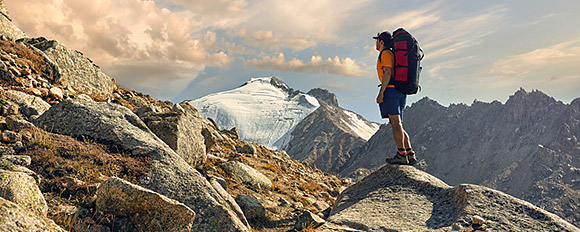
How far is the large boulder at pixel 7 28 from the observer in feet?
56.4

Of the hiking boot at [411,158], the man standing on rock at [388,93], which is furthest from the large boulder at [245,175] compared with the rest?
the man standing on rock at [388,93]

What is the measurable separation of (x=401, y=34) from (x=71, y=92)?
44.1 feet

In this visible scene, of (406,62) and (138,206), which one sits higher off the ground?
(406,62)

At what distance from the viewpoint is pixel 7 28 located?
17.6 meters

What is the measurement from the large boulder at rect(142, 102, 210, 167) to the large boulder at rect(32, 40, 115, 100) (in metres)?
7.19

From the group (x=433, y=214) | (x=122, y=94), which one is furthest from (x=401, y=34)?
(x=122, y=94)

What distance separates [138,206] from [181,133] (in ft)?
16.5

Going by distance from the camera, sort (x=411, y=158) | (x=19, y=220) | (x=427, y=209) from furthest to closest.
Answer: (x=411, y=158) < (x=427, y=209) < (x=19, y=220)

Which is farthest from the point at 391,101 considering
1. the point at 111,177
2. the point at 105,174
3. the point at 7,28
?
the point at 7,28

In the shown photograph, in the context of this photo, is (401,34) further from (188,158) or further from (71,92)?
(71,92)

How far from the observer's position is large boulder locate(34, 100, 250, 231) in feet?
20.7

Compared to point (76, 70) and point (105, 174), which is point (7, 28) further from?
point (105, 174)

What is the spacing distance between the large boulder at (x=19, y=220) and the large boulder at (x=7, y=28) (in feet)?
56.7

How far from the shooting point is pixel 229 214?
20.8ft
